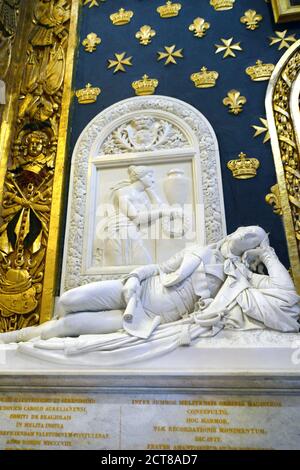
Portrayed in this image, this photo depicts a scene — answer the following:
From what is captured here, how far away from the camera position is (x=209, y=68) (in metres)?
4.53

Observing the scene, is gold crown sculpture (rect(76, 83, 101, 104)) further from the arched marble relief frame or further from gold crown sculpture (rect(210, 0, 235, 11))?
gold crown sculpture (rect(210, 0, 235, 11))

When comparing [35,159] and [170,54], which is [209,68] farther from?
[35,159]

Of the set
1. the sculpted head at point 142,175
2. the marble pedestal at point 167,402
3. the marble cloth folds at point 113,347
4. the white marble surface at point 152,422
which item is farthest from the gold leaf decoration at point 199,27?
the white marble surface at point 152,422

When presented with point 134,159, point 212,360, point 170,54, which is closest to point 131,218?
point 134,159

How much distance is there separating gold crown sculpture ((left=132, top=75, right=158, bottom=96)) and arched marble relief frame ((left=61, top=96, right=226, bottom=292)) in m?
0.13

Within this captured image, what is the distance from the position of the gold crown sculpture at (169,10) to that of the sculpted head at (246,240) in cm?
363

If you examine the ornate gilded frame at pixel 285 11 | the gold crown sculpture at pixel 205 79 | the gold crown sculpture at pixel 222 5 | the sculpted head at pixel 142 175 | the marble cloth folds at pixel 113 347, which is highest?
the gold crown sculpture at pixel 222 5

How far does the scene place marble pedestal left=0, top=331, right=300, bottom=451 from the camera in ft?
6.53

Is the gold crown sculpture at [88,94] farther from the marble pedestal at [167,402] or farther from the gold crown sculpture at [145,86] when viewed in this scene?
the marble pedestal at [167,402]

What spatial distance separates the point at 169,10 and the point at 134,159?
2494mm

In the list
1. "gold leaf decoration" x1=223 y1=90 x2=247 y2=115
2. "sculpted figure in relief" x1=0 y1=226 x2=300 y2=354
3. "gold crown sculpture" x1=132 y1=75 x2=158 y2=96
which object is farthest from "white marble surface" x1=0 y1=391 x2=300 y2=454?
"gold crown sculpture" x1=132 y1=75 x2=158 y2=96

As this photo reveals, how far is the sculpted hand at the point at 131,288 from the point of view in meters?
2.68

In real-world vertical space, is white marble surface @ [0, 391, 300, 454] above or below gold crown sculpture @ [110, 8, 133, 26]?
below

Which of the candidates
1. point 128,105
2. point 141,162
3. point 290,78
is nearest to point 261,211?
point 141,162
